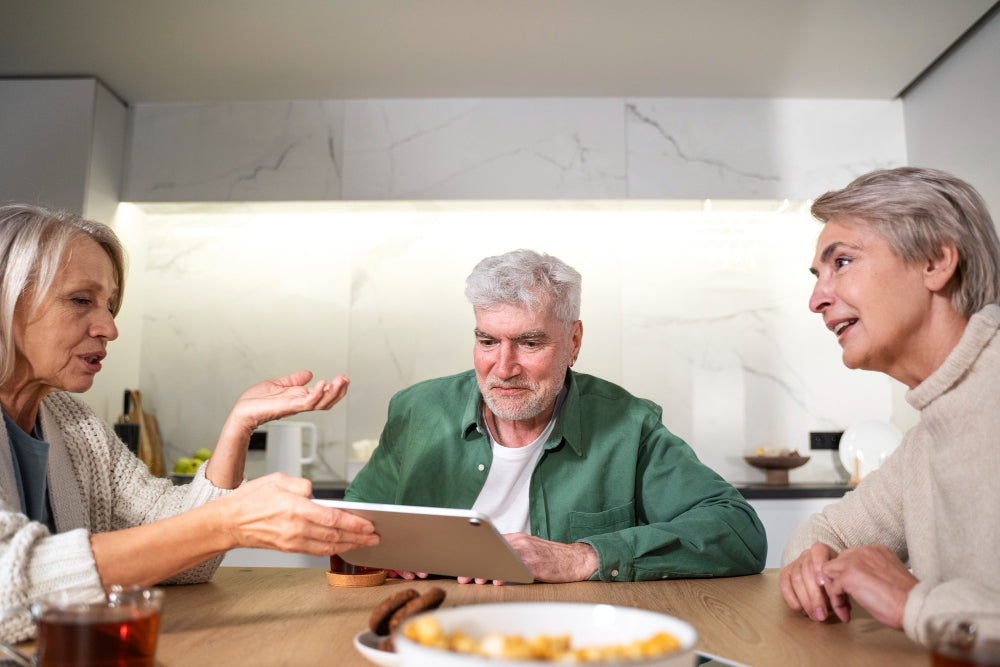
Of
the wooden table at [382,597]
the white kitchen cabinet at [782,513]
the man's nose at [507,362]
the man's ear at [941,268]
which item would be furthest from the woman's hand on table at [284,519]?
the white kitchen cabinet at [782,513]

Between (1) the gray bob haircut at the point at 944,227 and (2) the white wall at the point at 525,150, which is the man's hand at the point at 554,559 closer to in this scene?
(1) the gray bob haircut at the point at 944,227

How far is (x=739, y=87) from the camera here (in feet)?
10.3

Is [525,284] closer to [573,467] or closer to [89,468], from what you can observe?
[573,467]

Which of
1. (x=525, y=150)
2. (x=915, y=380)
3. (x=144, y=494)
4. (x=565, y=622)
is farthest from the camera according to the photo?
(x=525, y=150)

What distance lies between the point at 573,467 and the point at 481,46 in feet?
5.47

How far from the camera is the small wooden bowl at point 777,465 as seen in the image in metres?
3.03

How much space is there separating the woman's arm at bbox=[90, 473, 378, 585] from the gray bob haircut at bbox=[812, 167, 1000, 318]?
0.91m

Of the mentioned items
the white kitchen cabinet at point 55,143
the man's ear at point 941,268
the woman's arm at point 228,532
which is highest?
the white kitchen cabinet at point 55,143

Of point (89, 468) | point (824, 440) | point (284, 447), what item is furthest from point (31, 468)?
point (824, 440)

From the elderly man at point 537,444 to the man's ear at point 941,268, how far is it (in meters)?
0.61

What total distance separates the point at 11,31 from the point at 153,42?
1.52 ft

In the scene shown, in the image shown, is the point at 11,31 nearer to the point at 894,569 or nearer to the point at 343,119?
the point at 343,119

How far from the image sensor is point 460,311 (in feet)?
10.9

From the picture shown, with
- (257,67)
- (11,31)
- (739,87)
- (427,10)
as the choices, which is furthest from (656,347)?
(11,31)
